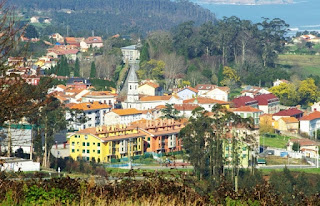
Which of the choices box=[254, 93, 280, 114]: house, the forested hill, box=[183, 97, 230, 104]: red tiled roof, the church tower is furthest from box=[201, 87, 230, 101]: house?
the forested hill

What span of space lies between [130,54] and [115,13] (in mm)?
56578

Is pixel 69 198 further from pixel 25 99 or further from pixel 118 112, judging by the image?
pixel 118 112

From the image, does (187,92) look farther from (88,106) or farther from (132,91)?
(88,106)

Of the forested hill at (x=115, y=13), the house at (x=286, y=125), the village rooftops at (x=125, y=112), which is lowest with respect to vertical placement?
the house at (x=286, y=125)

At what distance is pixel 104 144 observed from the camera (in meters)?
31.6

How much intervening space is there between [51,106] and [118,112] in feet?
24.0

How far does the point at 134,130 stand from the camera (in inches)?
1332

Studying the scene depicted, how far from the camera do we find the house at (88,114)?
3653 centimetres

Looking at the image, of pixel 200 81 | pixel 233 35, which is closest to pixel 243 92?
pixel 200 81

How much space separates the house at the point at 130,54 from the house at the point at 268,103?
1324 cm

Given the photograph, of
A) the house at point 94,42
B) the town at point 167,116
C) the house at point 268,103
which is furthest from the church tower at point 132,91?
the house at point 94,42

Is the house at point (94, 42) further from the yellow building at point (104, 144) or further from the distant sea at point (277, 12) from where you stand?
the distant sea at point (277, 12)

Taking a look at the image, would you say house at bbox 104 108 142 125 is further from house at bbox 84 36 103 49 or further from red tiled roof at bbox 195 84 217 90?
house at bbox 84 36 103 49

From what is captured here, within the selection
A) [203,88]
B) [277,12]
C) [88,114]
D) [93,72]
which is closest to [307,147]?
[88,114]
